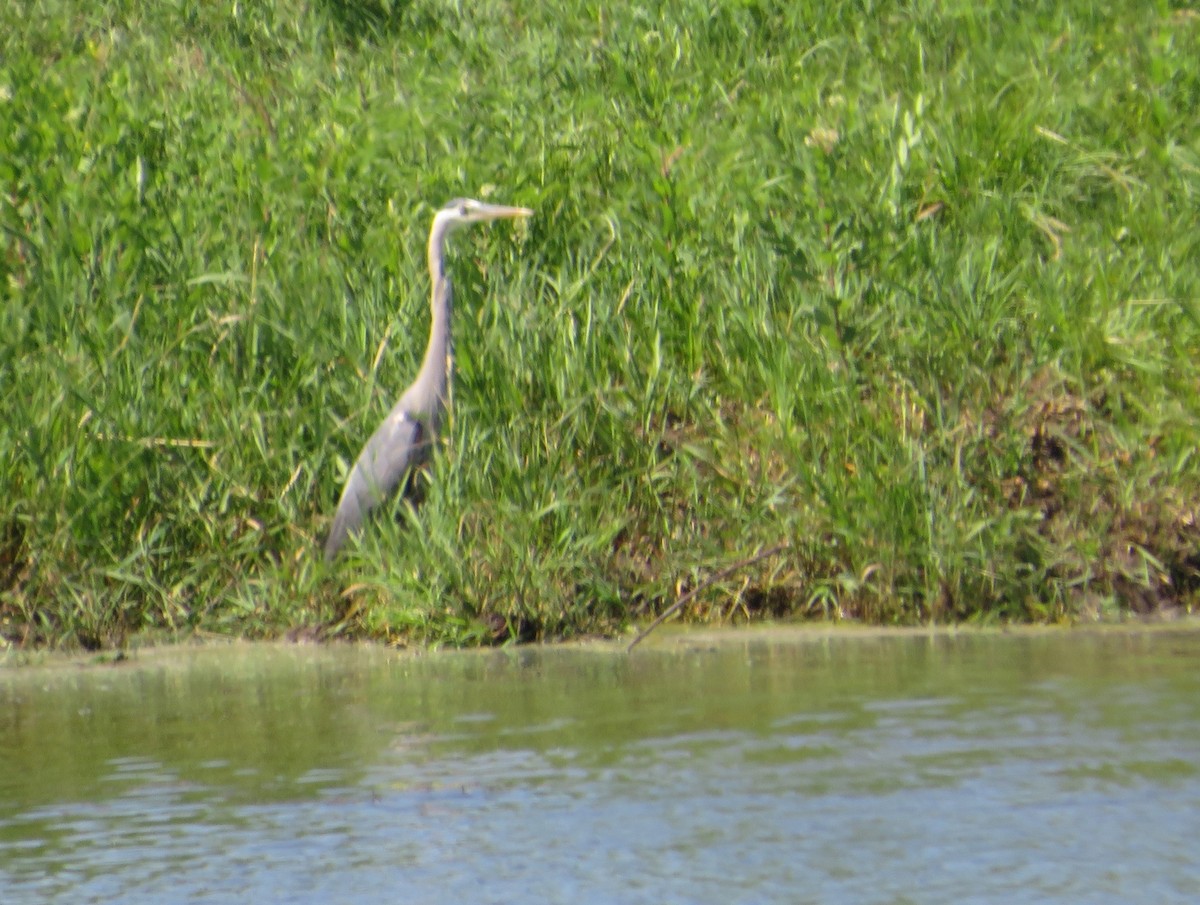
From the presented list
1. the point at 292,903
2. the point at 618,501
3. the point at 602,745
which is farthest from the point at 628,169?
the point at 292,903

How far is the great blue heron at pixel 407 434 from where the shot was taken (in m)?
6.23

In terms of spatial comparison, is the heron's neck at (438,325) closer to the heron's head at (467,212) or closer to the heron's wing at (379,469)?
the heron's head at (467,212)

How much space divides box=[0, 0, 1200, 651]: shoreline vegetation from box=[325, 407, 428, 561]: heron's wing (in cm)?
11

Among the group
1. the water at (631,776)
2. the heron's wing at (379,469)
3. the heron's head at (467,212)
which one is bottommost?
the water at (631,776)

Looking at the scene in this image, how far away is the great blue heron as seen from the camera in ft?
20.4

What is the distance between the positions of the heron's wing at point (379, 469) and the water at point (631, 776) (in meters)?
0.59

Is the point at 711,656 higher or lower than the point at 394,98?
lower

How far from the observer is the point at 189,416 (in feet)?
21.5

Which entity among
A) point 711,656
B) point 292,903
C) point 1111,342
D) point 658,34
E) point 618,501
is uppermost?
point 658,34

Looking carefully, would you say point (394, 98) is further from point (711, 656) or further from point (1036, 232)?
point (711, 656)

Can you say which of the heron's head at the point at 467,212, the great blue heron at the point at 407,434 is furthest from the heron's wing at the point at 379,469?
the heron's head at the point at 467,212

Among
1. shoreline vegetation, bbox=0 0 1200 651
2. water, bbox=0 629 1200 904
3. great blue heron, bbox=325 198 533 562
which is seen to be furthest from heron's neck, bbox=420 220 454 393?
water, bbox=0 629 1200 904

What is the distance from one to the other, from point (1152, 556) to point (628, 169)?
9.16ft

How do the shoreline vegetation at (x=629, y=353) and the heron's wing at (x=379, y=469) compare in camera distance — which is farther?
the heron's wing at (x=379, y=469)
